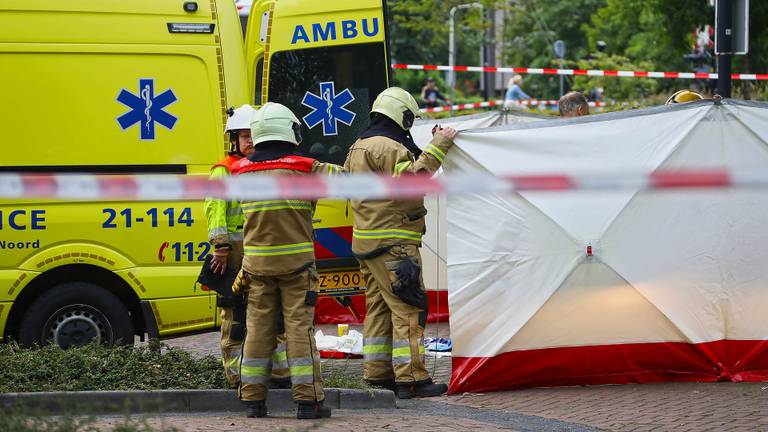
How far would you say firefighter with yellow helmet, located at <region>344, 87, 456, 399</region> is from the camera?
8.14m

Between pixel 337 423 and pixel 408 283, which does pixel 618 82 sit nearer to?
pixel 408 283

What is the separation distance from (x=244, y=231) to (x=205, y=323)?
1.74 metres

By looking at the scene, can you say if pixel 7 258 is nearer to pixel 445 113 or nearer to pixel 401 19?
pixel 445 113

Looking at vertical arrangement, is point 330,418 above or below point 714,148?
below

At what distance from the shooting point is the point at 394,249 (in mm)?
8164

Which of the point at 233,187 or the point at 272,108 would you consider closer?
the point at 233,187

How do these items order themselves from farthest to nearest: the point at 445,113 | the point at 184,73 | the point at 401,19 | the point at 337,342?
the point at 401,19
the point at 445,113
the point at 337,342
the point at 184,73

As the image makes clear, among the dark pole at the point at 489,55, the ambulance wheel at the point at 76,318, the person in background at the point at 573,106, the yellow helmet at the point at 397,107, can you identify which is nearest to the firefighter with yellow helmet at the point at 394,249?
the yellow helmet at the point at 397,107

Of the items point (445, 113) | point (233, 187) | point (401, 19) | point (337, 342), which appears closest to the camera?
point (233, 187)

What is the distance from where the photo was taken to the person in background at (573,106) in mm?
10188

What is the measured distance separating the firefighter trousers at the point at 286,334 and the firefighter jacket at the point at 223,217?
0.59 m

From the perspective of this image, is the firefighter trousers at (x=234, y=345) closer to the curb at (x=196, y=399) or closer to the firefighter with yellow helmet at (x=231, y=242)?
the firefighter with yellow helmet at (x=231, y=242)

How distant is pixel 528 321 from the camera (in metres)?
8.45

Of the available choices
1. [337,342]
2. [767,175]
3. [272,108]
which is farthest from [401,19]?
[767,175]
